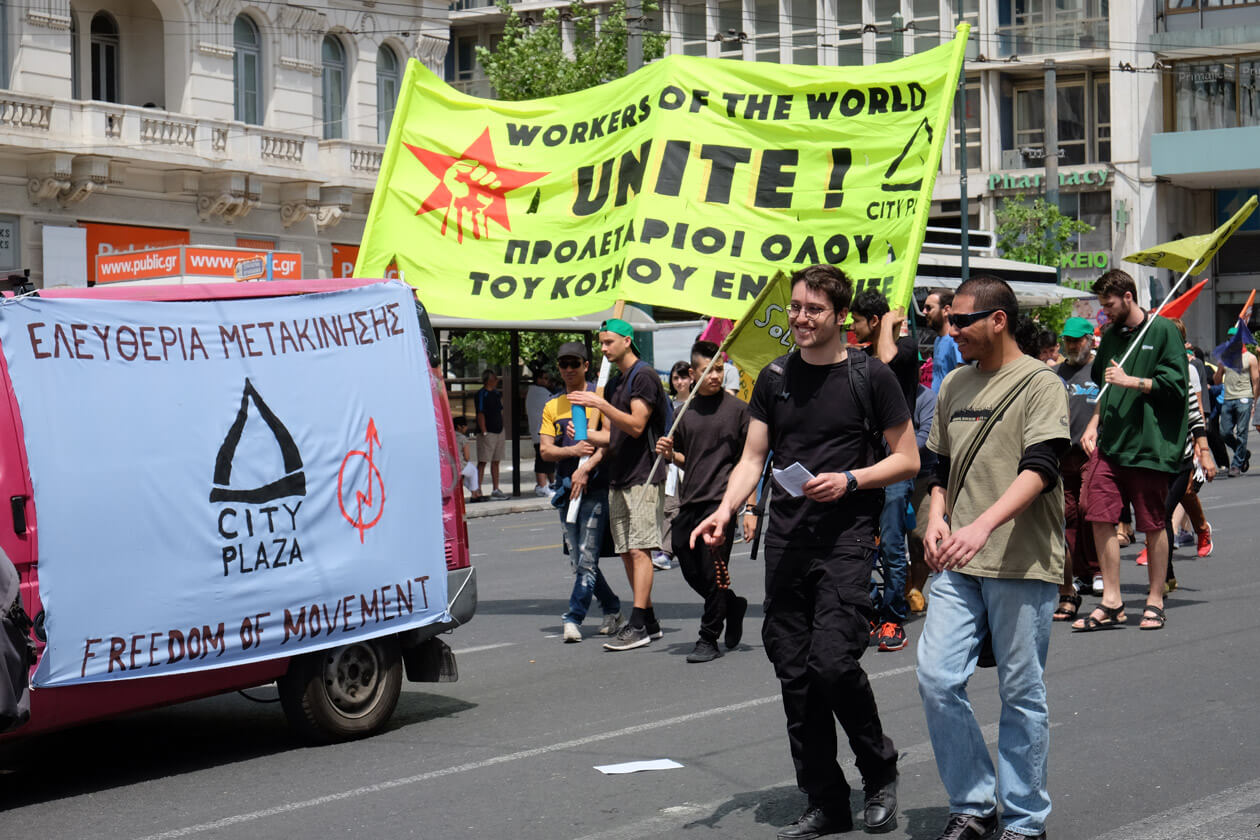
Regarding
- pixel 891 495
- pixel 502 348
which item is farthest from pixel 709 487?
pixel 502 348

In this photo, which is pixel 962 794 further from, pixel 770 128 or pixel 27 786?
pixel 770 128

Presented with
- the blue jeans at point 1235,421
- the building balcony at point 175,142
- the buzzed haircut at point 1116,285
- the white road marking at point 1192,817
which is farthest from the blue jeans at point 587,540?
the building balcony at point 175,142

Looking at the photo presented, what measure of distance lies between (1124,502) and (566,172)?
4148 mm

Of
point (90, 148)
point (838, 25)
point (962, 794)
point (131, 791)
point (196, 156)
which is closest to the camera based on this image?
point (962, 794)

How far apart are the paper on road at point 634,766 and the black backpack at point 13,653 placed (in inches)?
88.4

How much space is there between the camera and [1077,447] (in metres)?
10.9

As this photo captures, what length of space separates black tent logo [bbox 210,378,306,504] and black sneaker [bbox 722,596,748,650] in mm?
3255

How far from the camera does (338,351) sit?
7.45 meters

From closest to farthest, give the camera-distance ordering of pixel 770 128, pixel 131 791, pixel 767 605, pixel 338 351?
1. pixel 767 605
2. pixel 131 791
3. pixel 338 351
4. pixel 770 128

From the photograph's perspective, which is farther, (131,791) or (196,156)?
(196,156)

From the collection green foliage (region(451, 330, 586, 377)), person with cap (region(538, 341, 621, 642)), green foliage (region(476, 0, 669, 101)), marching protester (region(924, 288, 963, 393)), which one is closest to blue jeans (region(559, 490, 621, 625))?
person with cap (region(538, 341, 621, 642))

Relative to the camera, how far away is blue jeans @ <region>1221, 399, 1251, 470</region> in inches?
878

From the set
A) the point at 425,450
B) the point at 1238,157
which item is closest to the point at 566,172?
the point at 425,450

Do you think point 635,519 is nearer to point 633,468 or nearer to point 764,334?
point 633,468
